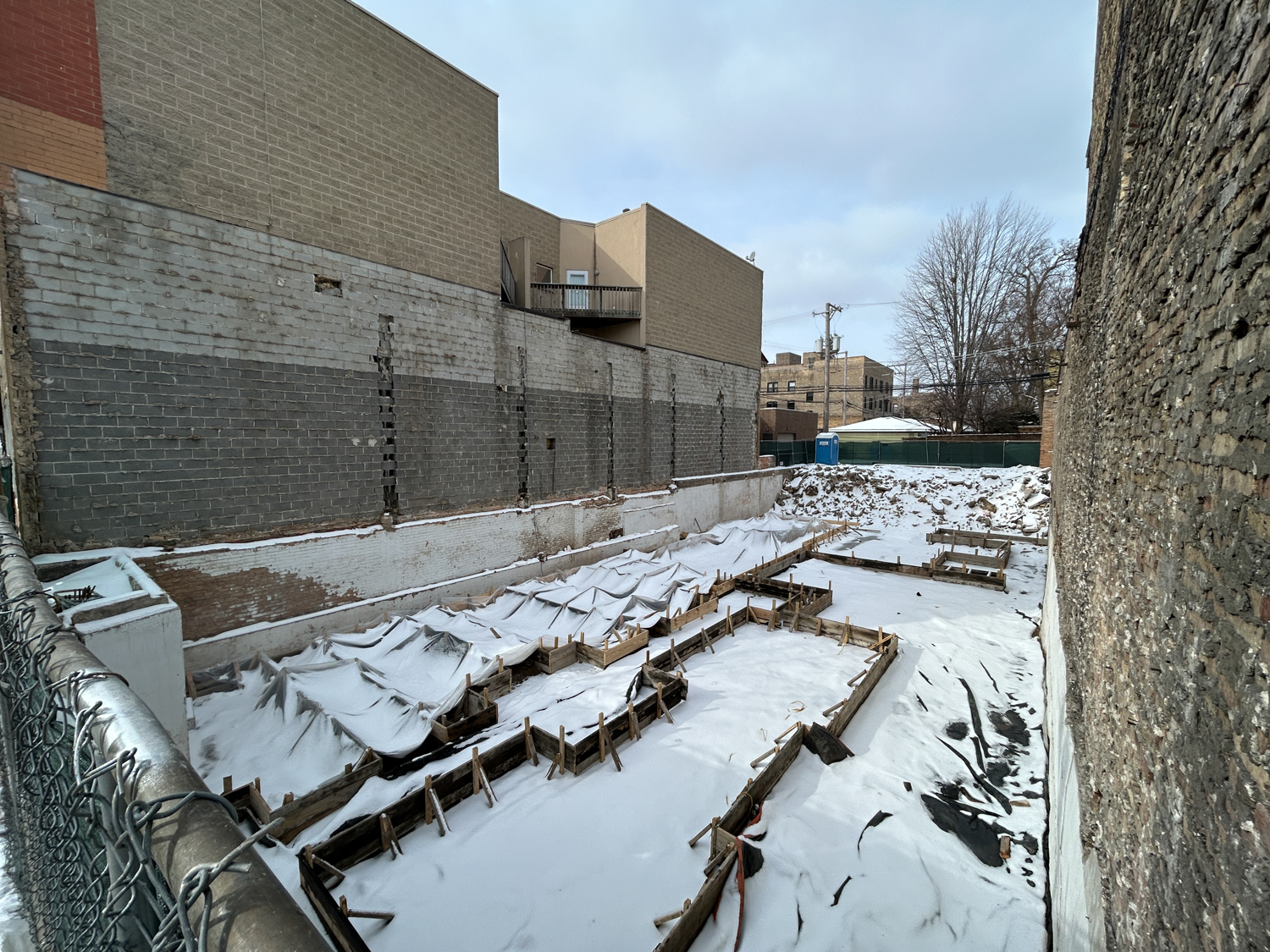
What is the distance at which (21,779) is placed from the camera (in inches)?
75.8

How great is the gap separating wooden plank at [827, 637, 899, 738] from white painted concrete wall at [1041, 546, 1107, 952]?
2046mm

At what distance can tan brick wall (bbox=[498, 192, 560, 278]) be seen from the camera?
1739cm

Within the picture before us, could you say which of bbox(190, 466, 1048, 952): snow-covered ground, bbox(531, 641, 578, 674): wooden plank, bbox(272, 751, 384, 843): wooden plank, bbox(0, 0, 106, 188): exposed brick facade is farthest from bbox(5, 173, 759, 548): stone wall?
bbox(272, 751, 384, 843): wooden plank

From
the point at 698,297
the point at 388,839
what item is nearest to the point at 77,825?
the point at 388,839

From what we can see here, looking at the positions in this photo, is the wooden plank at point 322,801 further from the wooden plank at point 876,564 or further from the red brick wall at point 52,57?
the wooden plank at point 876,564

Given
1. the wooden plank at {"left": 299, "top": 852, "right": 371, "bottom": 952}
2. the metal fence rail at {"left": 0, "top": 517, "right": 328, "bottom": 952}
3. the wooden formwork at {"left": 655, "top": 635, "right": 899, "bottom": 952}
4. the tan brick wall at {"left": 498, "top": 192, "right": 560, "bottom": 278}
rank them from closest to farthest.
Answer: the metal fence rail at {"left": 0, "top": 517, "right": 328, "bottom": 952}, the wooden plank at {"left": 299, "top": 852, "right": 371, "bottom": 952}, the wooden formwork at {"left": 655, "top": 635, "right": 899, "bottom": 952}, the tan brick wall at {"left": 498, "top": 192, "right": 560, "bottom": 278}

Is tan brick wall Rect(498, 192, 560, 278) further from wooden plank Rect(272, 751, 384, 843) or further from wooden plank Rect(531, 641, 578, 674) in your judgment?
wooden plank Rect(272, 751, 384, 843)

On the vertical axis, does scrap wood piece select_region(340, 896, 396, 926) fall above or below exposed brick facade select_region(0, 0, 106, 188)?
below

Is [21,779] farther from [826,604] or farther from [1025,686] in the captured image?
[826,604]

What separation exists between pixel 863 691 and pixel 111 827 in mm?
7888

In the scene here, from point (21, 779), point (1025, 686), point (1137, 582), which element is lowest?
point (1025, 686)

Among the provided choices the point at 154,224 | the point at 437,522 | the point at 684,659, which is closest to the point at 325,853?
the point at 684,659

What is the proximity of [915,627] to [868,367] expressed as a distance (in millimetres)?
47426

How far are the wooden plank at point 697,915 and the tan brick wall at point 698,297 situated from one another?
49.2 feet
